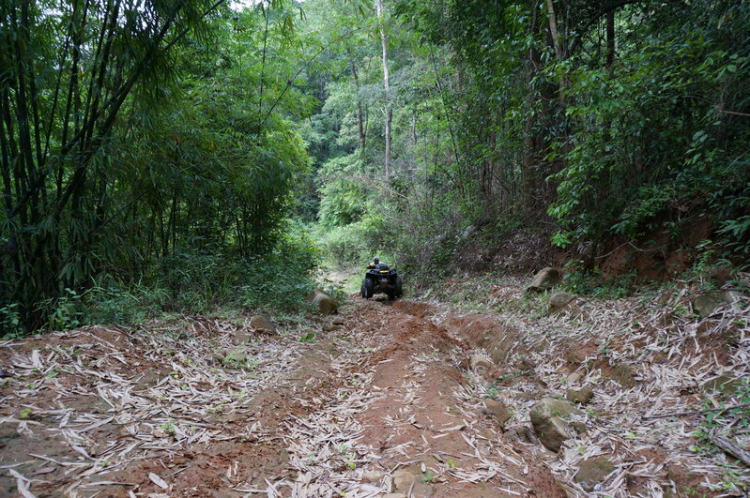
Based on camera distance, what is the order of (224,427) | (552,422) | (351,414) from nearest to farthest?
(224,427), (552,422), (351,414)

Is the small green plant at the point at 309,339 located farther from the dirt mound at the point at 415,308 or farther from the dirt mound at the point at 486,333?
the dirt mound at the point at 415,308

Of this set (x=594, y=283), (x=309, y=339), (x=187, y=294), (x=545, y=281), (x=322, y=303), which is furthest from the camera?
(x=322, y=303)

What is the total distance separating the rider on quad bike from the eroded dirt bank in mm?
4781

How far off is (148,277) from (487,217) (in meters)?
6.64

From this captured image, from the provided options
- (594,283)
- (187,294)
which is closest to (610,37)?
(594,283)

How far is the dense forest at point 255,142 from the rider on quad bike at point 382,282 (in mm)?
1700

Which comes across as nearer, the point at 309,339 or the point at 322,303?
the point at 309,339

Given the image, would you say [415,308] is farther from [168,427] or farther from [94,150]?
[94,150]

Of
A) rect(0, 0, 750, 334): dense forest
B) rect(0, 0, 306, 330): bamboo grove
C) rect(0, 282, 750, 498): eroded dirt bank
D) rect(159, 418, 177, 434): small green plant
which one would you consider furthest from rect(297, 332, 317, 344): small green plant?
rect(159, 418, 177, 434): small green plant

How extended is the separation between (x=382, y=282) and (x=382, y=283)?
25mm

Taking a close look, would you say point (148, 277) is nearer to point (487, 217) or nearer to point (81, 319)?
point (81, 319)

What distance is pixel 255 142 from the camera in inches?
221

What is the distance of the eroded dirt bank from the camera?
6.11 feet

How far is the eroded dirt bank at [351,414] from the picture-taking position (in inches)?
73.3
